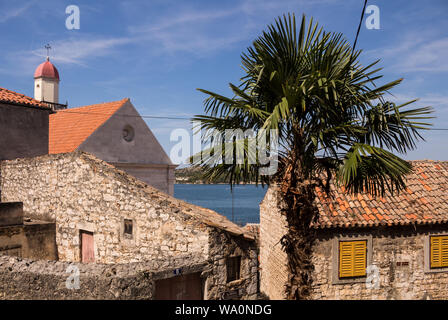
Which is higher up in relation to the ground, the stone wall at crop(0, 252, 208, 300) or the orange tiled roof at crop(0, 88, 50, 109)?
the orange tiled roof at crop(0, 88, 50, 109)

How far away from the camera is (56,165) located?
452 inches

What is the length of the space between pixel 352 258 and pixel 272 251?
160 inches

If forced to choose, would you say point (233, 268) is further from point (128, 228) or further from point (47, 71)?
point (47, 71)

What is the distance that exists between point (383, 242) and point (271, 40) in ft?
30.5

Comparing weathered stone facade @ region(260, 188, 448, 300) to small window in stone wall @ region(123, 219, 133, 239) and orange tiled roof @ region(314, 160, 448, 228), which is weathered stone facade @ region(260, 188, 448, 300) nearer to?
orange tiled roof @ region(314, 160, 448, 228)

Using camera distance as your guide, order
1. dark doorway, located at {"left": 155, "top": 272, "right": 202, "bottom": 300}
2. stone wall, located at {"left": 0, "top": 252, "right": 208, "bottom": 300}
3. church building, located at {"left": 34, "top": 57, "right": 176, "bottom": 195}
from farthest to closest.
A: church building, located at {"left": 34, "top": 57, "right": 176, "bottom": 195} < dark doorway, located at {"left": 155, "top": 272, "right": 202, "bottom": 300} < stone wall, located at {"left": 0, "top": 252, "right": 208, "bottom": 300}

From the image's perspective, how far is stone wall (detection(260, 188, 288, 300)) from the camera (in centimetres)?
1468

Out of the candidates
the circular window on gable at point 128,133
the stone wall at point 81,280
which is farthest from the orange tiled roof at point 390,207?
the circular window on gable at point 128,133

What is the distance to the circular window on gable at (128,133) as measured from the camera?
21.5 metres

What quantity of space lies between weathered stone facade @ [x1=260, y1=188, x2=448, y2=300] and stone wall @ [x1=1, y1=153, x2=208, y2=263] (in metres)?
6.17

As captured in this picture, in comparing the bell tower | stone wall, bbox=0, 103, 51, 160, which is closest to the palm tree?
stone wall, bbox=0, 103, 51, 160

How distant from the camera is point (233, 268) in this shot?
8.38 meters

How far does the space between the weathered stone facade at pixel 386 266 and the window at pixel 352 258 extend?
16 centimetres
